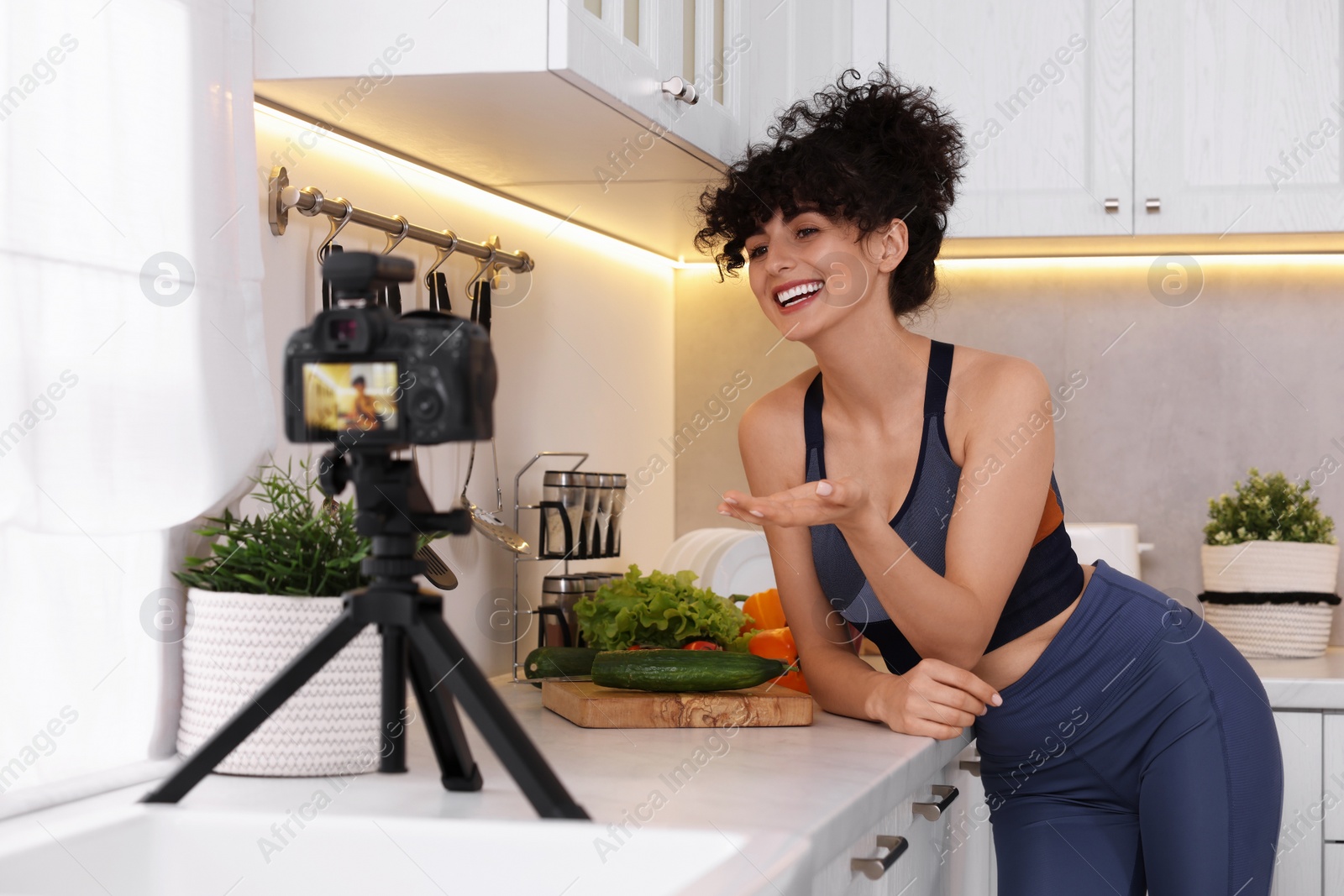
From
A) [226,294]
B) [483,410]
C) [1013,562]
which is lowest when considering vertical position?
[1013,562]

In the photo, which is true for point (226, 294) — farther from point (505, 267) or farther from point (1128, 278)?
point (1128, 278)

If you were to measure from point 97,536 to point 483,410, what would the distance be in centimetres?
43

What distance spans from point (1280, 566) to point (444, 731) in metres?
1.60

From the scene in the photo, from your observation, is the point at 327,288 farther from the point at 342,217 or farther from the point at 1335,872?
the point at 1335,872

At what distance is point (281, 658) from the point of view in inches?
40.8

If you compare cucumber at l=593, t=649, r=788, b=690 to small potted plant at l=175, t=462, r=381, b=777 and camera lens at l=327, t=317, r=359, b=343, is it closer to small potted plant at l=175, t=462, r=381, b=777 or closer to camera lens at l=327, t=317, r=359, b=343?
small potted plant at l=175, t=462, r=381, b=777

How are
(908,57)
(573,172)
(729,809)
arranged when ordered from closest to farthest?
(729,809) < (573,172) < (908,57)

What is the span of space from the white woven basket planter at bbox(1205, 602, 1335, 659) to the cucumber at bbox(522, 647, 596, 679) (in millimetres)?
1081

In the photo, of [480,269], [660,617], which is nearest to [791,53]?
[480,269]

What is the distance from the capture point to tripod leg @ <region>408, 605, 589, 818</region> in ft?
2.72

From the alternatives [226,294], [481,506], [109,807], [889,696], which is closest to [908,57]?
[481,506]

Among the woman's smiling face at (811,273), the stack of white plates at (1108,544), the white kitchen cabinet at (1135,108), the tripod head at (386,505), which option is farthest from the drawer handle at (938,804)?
the white kitchen cabinet at (1135,108)

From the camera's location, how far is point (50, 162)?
39.3 inches

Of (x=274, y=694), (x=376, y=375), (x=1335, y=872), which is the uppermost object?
(x=376, y=375)
